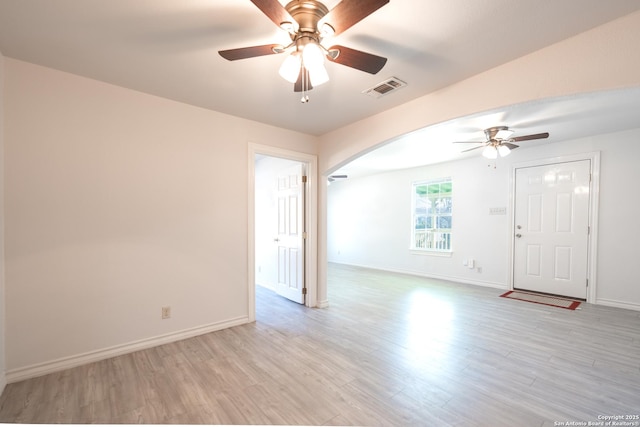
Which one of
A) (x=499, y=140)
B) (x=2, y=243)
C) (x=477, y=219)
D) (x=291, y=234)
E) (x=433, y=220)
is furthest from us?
(x=433, y=220)

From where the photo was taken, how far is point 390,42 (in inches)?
72.8

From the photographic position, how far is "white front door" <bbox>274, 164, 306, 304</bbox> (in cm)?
394

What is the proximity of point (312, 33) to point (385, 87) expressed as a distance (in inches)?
45.1

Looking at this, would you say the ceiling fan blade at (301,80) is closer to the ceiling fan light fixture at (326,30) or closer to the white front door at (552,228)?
the ceiling fan light fixture at (326,30)

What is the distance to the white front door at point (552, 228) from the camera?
4107 millimetres

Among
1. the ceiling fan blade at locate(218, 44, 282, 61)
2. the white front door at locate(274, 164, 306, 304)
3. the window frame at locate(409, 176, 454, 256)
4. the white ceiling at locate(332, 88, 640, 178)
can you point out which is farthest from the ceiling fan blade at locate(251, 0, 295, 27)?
the window frame at locate(409, 176, 454, 256)

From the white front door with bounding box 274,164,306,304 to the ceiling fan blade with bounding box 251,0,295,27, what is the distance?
104 inches

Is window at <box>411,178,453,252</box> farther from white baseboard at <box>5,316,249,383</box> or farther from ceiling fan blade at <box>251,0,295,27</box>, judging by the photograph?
ceiling fan blade at <box>251,0,295,27</box>

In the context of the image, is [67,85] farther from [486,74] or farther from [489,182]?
[489,182]

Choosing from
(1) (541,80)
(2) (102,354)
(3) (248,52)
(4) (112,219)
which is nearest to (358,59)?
(3) (248,52)

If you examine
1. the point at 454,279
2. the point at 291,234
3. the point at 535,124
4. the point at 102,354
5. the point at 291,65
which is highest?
the point at 535,124

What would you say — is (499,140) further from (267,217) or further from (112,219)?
(112,219)

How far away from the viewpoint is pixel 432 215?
5906 millimetres

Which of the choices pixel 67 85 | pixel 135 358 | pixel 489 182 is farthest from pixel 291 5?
pixel 489 182
